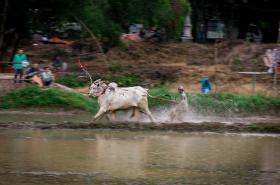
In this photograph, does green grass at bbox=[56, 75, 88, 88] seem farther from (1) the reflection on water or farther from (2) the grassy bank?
(1) the reflection on water

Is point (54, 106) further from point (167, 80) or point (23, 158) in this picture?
point (23, 158)

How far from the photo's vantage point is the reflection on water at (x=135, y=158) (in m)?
14.0

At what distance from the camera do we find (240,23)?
4450cm

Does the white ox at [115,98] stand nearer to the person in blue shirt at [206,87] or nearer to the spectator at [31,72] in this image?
the spectator at [31,72]

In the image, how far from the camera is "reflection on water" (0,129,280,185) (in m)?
14.0

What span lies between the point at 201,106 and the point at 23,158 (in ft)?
38.4

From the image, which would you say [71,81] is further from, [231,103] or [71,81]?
[231,103]

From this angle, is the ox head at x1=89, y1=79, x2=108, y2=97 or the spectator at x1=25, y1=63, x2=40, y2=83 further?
the spectator at x1=25, y1=63, x2=40, y2=83

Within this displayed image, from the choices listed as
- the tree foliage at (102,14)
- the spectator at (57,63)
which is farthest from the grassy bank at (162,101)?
the spectator at (57,63)

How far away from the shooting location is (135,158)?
53.3 ft

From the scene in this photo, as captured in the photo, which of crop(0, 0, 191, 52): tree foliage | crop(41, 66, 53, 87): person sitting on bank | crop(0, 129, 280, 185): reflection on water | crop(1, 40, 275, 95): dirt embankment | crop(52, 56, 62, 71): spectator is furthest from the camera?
crop(52, 56, 62, 71): spectator

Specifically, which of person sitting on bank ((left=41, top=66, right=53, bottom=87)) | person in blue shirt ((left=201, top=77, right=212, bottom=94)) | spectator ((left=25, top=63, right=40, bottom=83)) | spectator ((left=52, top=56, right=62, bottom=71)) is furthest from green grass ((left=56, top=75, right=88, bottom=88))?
person in blue shirt ((left=201, top=77, right=212, bottom=94))

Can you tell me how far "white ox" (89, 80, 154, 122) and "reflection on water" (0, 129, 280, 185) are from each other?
142cm

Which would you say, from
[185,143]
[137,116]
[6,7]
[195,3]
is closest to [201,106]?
[137,116]
